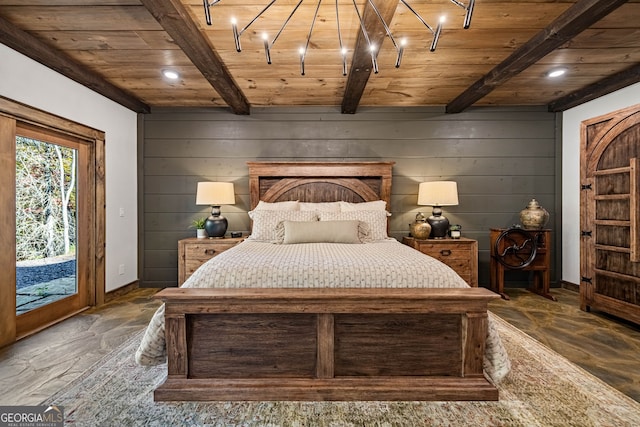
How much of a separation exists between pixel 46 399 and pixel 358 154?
3.53 meters

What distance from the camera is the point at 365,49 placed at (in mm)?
2318

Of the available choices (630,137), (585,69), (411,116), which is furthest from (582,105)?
(411,116)

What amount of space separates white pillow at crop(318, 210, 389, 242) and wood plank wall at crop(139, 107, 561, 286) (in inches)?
31.4

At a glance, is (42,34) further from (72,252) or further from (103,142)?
(72,252)

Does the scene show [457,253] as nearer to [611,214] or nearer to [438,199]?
[438,199]

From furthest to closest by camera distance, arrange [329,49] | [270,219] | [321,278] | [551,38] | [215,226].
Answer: [215,226] < [270,219] < [329,49] < [551,38] < [321,278]

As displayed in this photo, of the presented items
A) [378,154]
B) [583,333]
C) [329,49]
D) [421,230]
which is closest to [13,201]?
[329,49]

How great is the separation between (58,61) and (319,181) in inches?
107

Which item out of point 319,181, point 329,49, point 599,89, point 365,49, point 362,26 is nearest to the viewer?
point 362,26

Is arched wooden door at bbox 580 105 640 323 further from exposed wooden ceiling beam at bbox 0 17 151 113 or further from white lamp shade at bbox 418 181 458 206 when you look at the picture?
exposed wooden ceiling beam at bbox 0 17 151 113

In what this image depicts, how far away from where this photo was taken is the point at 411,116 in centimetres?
393

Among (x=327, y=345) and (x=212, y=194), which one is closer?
(x=327, y=345)

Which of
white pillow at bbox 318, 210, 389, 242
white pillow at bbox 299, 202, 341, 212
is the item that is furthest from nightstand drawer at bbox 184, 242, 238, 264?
white pillow at bbox 318, 210, 389, 242

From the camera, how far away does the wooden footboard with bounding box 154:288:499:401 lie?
1.62m
